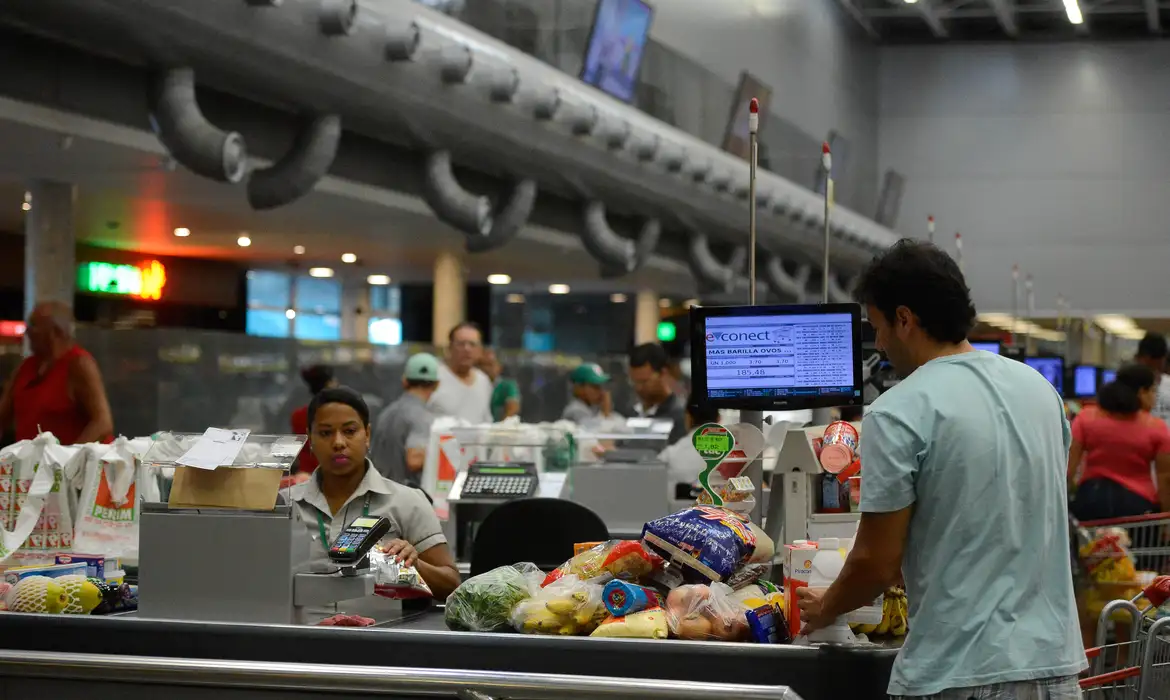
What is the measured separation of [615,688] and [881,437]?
63cm

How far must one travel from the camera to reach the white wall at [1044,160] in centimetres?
2386

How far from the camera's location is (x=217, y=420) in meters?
9.92

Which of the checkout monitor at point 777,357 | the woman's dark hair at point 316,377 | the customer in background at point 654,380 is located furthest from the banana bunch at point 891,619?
the customer in background at point 654,380

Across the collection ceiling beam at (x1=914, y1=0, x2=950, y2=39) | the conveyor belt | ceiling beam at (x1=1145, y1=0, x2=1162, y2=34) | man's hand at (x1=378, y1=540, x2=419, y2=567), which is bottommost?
the conveyor belt

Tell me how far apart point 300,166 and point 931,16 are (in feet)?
60.8

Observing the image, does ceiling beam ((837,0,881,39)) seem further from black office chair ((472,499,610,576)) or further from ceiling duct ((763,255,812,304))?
black office chair ((472,499,610,576))

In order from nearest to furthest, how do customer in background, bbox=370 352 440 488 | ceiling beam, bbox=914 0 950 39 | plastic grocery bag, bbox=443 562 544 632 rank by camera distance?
plastic grocery bag, bbox=443 562 544 632
customer in background, bbox=370 352 440 488
ceiling beam, bbox=914 0 950 39

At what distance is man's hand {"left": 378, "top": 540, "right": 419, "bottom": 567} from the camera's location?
306cm

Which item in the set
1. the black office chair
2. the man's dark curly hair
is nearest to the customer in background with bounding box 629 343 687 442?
the black office chair

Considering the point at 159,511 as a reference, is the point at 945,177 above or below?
above

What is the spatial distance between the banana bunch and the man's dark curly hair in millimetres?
545

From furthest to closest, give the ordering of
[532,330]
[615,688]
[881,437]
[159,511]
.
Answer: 1. [532,330]
2. [159,511]
3. [615,688]
4. [881,437]

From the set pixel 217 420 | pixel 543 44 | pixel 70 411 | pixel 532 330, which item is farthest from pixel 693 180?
pixel 532 330

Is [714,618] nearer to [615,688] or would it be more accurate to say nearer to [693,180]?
[615,688]
